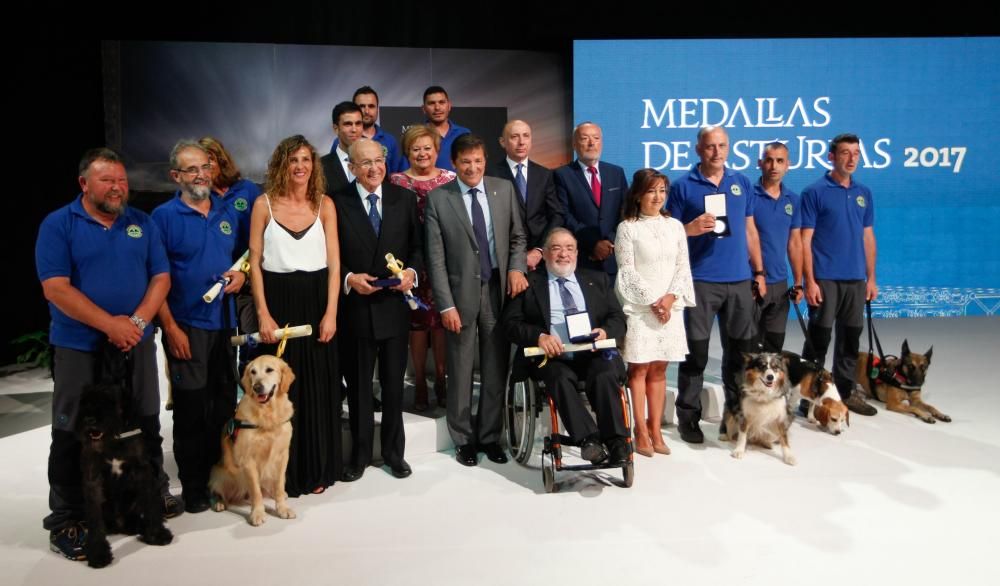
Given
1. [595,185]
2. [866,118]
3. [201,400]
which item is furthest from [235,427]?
[866,118]

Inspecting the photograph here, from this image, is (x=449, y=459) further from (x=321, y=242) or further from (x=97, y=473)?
(x=97, y=473)

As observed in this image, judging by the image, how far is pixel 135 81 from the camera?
684cm

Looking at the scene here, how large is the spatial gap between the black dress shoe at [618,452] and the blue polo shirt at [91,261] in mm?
2063

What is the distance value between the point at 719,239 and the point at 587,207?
2.42 ft

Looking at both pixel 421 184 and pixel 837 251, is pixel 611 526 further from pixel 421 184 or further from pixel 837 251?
pixel 837 251

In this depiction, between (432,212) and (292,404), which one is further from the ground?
(432,212)

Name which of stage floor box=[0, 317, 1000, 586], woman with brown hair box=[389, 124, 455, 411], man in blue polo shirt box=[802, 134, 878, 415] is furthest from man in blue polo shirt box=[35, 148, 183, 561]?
man in blue polo shirt box=[802, 134, 878, 415]

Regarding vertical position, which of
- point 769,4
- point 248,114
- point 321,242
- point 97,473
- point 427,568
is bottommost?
point 427,568

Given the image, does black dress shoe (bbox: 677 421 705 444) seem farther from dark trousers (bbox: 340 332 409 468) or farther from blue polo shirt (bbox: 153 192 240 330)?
blue polo shirt (bbox: 153 192 240 330)

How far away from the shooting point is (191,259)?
3.11 metres

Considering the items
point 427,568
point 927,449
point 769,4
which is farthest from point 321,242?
point 769,4

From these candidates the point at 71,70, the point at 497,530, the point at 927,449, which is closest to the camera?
the point at 497,530

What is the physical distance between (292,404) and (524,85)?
502cm

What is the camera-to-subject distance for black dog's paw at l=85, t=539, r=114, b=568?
107 inches
